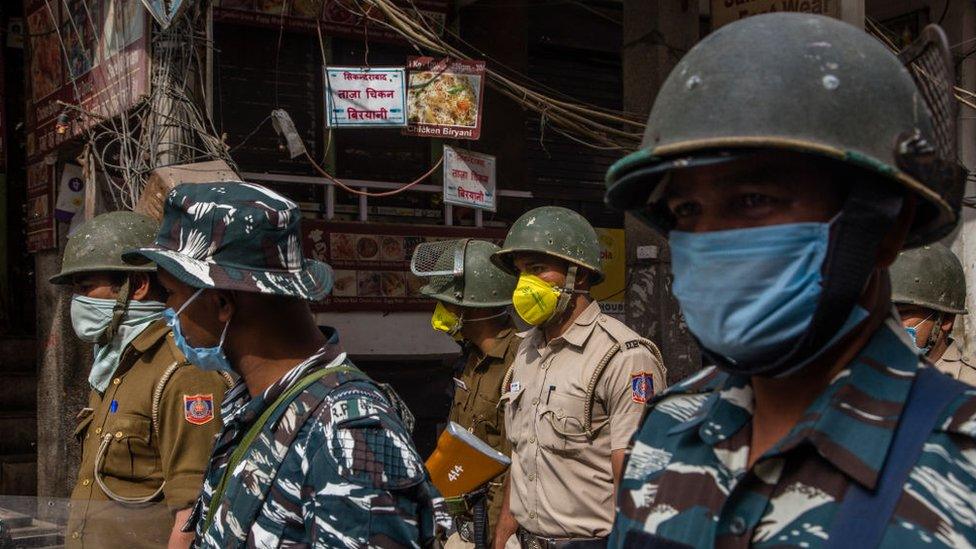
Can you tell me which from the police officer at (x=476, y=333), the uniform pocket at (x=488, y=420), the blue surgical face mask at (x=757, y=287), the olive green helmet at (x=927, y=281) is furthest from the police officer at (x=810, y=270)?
the uniform pocket at (x=488, y=420)

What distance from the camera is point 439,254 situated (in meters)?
6.37

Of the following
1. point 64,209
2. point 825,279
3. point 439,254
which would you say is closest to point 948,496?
point 825,279

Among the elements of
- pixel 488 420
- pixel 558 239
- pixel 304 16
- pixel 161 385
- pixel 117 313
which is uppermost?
pixel 304 16

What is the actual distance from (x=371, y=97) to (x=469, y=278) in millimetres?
2007

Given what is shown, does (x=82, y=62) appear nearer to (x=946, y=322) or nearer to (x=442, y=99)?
(x=442, y=99)

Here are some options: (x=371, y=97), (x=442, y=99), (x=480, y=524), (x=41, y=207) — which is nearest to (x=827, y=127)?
(x=480, y=524)

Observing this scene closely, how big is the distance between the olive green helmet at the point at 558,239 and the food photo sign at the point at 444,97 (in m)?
2.55

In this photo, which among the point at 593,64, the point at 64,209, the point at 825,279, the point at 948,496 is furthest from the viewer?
the point at 593,64

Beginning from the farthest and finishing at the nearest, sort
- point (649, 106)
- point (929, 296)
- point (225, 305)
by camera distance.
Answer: point (649, 106)
point (929, 296)
point (225, 305)

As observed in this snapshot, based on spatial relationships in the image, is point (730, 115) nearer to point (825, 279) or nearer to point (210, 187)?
point (825, 279)

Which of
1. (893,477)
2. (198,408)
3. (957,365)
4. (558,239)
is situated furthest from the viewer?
(558,239)

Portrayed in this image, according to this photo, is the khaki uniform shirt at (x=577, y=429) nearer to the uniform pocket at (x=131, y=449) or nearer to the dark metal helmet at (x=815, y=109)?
the uniform pocket at (x=131, y=449)

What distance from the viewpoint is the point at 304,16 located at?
9180 millimetres

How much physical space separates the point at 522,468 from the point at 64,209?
4735mm
